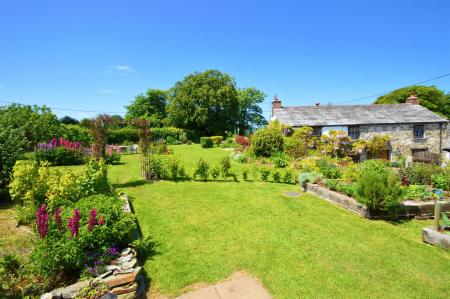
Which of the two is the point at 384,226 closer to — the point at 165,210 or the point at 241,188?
the point at 241,188

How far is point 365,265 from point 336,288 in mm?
1054

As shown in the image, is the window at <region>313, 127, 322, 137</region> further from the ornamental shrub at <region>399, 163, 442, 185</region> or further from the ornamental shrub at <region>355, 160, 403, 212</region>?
the ornamental shrub at <region>355, 160, 403, 212</region>

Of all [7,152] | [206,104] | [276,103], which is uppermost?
[206,104]

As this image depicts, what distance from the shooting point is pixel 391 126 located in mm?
20203

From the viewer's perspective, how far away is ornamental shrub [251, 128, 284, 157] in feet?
54.7

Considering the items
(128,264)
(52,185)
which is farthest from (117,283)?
(52,185)

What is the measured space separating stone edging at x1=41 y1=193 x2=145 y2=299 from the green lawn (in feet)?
1.19

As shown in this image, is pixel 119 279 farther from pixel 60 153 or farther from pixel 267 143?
pixel 267 143

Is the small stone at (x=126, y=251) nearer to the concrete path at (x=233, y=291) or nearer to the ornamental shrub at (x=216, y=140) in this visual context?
the concrete path at (x=233, y=291)

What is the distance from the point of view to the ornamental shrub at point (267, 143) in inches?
657

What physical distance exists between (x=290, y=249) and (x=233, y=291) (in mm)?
1738

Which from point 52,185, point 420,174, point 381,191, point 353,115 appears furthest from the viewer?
point 353,115

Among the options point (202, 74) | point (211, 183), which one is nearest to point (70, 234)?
point (211, 183)

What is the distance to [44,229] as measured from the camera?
3605 millimetres
